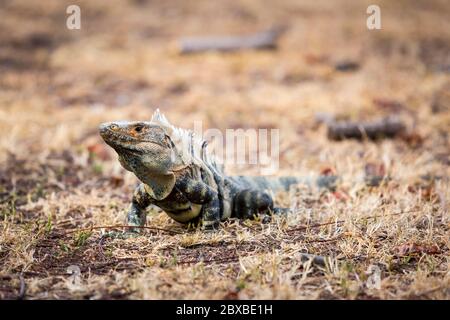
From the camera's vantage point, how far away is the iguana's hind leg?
5.20 meters

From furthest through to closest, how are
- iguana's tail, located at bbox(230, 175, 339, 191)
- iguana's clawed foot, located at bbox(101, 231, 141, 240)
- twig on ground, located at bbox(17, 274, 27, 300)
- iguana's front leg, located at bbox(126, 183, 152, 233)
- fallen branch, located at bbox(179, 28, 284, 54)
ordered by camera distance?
fallen branch, located at bbox(179, 28, 284, 54)
iguana's tail, located at bbox(230, 175, 339, 191)
iguana's front leg, located at bbox(126, 183, 152, 233)
iguana's clawed foot, located at bbox(101, 231, 141, 240)
twig on ground, located at bbox(17, 274, 27, 300)

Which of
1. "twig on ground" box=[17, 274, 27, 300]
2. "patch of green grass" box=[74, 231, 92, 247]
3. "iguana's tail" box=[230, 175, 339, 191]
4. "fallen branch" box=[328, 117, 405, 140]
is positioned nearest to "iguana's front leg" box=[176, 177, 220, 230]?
"patch of green grass" box=[74, 231, 92, 247]

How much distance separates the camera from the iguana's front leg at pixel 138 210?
4.83 m

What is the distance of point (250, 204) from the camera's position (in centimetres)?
520

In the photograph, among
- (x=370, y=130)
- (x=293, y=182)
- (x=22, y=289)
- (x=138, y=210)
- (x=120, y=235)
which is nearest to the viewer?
(x=22, y=289)

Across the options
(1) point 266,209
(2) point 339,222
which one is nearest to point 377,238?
(2) point 339,222

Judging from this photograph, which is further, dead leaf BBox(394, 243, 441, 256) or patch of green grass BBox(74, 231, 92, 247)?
patch of green grass BBox(74, 231, 92, 247)

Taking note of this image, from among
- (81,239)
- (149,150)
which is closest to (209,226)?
(149,150)

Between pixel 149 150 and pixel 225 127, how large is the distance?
492 centimetres

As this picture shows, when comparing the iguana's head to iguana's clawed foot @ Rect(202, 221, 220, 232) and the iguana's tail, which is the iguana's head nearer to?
iguana's clawed foot @ Rect(202, 221, 220, 232)

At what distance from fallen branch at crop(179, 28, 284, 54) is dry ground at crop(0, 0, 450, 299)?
0.25m

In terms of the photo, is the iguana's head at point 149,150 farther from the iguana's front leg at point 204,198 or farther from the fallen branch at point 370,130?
the fallen branch at point 370,130

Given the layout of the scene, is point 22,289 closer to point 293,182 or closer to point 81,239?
point 81,239

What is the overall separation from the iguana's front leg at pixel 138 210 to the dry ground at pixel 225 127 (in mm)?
169
